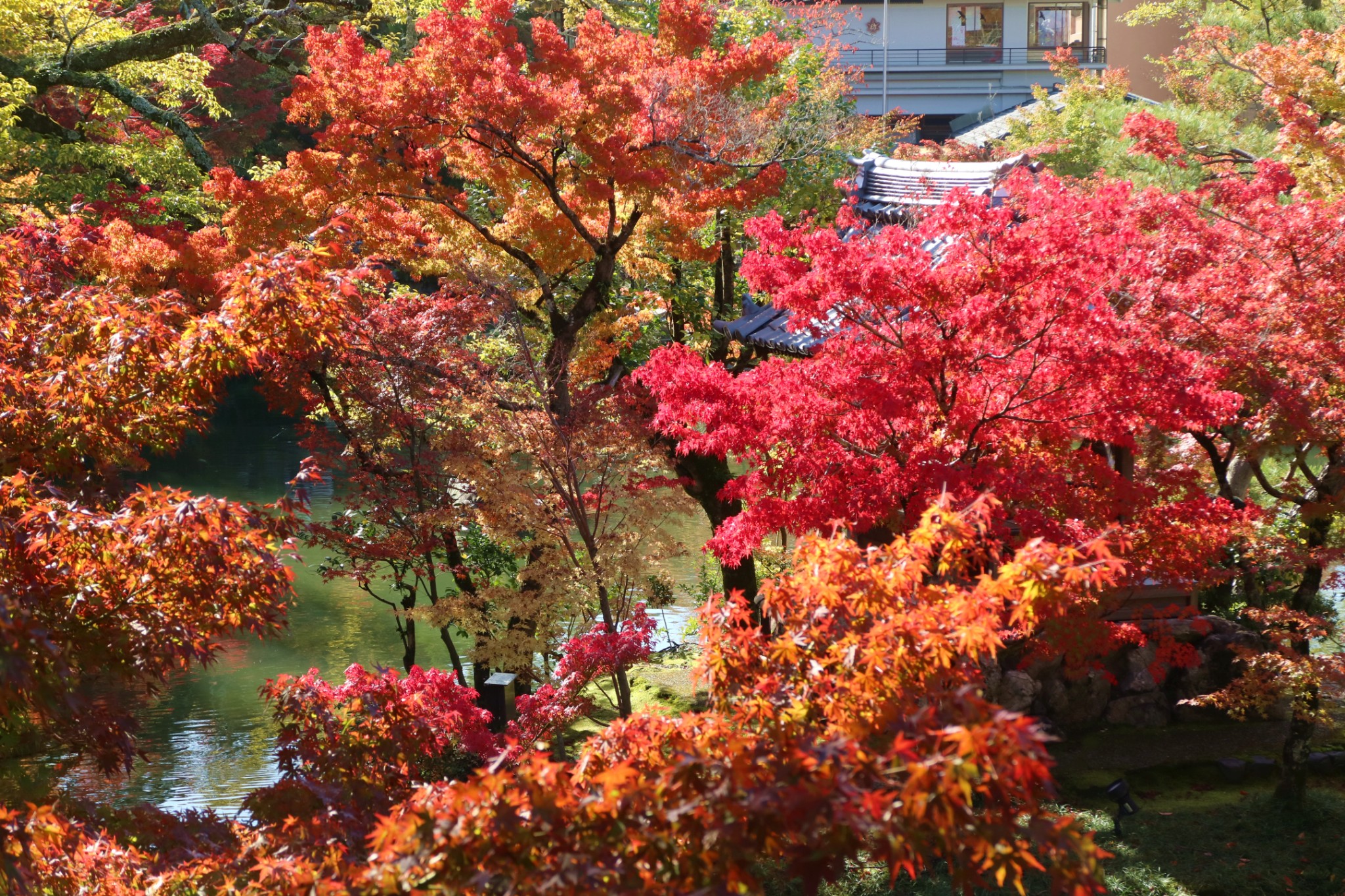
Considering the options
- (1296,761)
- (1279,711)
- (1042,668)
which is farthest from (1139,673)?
(1296,761)

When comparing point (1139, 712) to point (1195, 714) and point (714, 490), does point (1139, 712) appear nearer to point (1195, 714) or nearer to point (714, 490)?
point (1195, 714)

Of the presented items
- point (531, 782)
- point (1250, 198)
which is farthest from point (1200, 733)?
point (531, 782)

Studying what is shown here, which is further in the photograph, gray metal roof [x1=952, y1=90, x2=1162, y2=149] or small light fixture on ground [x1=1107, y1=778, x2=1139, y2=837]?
gray metal roof [x1=952, y1=90, x2=1162, y2=149]

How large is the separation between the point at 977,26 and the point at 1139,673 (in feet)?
110

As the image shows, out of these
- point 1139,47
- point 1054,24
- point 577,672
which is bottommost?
point 577,672

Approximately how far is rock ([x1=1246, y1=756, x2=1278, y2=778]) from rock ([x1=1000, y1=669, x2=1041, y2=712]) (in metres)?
1.55

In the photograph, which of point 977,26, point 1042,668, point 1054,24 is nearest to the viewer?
point 1042,668

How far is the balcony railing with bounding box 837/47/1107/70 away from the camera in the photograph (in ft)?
118

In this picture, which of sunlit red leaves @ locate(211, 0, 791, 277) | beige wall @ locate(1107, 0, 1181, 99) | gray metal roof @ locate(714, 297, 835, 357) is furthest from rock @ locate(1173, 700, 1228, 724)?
beige wall @ locate(1107, 0, 1181, 99)

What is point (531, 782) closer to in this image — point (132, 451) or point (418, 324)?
point (132, 451)

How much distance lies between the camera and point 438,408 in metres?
8.34

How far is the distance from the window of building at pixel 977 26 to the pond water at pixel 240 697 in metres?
26.6

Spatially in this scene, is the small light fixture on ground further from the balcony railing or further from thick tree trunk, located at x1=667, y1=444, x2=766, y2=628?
the balcony railing

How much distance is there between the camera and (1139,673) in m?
8.52
